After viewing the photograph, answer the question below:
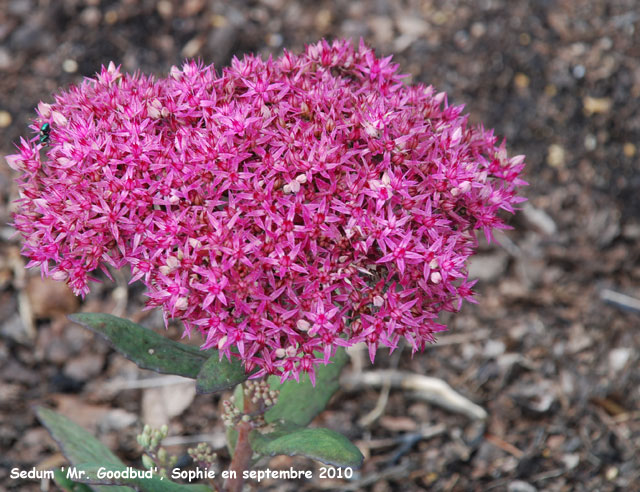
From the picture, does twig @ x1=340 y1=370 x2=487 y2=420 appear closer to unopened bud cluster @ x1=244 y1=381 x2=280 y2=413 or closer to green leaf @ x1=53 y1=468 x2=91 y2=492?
unopened bud cluster @ x1=244 y1=381 x2=280 y2=413

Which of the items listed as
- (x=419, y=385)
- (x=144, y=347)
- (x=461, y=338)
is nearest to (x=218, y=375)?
(x=144, y=347)

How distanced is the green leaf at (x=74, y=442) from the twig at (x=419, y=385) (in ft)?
5.07

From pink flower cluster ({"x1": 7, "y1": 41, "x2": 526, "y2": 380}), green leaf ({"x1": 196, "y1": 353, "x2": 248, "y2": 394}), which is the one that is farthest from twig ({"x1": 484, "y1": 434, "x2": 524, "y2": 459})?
green leaf ({"x1": 196, "y1": 353, "x2": 248, "y2": 394})

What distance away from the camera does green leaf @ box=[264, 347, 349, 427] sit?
3.24 metres

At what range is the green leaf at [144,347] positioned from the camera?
274 cm

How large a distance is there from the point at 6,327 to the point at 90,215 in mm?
2341

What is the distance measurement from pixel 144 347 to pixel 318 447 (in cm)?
83

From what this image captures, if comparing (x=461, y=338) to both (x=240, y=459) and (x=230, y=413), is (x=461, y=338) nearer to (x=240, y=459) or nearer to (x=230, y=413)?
(x=240, y=459)

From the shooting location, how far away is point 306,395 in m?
3.28

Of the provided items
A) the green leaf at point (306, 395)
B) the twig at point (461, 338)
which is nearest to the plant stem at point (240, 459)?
the green leaf at point (306, 395)

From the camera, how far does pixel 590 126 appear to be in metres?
5.24

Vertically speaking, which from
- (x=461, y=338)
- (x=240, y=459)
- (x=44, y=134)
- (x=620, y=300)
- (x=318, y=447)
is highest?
(x=44, y=134)

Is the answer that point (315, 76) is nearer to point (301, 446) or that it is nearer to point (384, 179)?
point (384, 179)

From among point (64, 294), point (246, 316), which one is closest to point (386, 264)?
point (246, 316)
